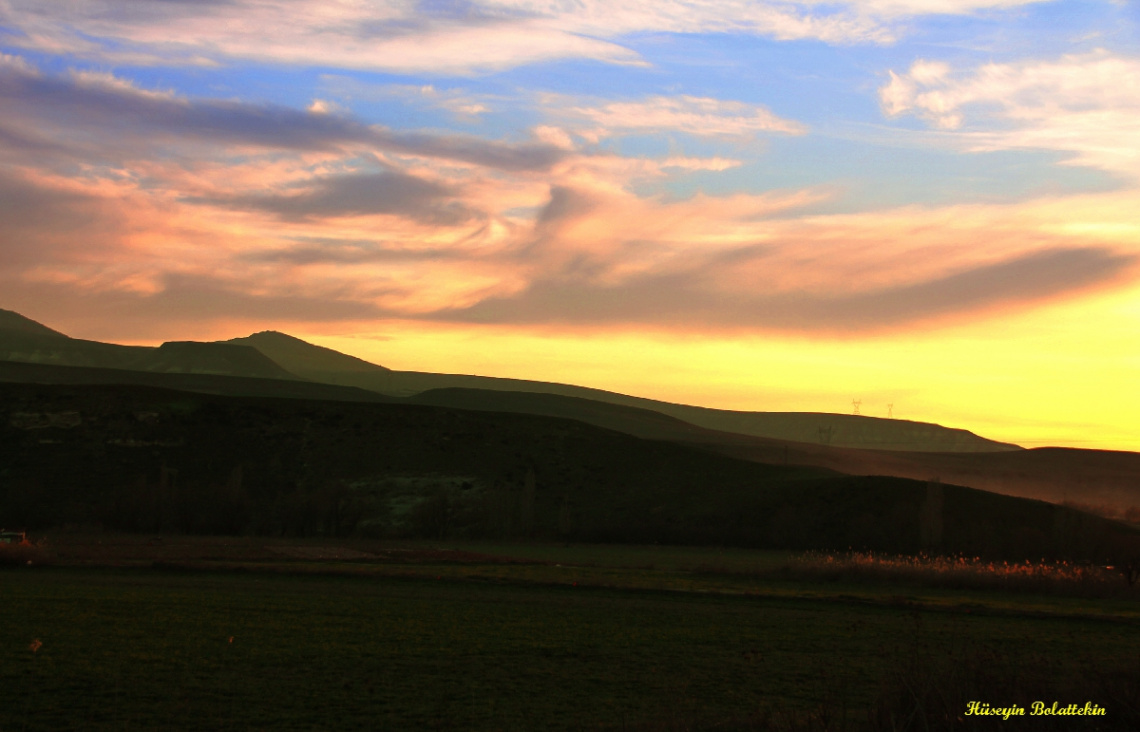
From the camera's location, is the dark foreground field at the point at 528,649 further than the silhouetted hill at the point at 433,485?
No

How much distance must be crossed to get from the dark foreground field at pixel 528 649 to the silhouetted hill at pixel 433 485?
2620cm

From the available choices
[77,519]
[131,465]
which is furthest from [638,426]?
[77,519]

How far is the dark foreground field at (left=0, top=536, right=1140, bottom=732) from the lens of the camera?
12039 millimetres

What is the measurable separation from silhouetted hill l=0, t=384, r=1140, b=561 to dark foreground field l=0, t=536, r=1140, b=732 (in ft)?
85.9

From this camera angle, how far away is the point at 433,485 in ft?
262

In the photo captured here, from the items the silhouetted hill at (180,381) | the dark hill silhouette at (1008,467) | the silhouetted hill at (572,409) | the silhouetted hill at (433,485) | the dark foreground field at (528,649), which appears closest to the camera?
the dark foreground field at (528,649)

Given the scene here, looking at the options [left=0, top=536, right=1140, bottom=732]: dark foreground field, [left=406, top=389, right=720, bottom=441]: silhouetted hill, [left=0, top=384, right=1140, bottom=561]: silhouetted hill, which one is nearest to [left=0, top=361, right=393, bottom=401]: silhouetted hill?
[left=406, top=389, right=720, bottom=441]: silhouetted hill

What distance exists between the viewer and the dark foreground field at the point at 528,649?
1204cm

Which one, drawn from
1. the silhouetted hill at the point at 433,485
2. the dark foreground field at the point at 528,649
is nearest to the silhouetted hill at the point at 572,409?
the silhouetted hill at the point at 433,485

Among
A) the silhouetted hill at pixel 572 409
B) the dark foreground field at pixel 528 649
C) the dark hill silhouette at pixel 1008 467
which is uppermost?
the silhouetted hill at pixel 572 409

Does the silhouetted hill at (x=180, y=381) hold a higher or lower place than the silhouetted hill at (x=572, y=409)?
lower

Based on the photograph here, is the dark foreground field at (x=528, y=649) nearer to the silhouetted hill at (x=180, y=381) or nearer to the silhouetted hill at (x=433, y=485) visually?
the silhouetted hill at (x=433, y=485)

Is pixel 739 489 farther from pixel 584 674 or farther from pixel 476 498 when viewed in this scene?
pixel 584 674

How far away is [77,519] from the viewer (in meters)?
65.8
